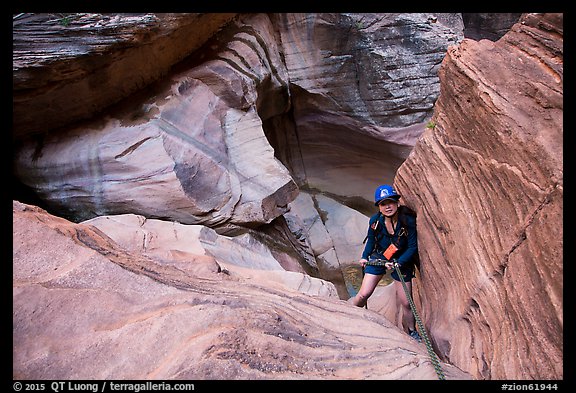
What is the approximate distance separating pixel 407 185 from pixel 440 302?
3.78 ft

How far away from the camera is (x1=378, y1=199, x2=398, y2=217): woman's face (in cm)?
346

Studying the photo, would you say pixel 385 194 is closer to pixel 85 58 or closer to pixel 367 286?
pixel 367 286

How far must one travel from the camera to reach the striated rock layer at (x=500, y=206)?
1886mm

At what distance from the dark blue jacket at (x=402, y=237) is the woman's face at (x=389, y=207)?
143mm

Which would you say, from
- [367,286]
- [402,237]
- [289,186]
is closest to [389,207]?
[402,237]

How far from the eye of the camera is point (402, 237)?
11.9 ft

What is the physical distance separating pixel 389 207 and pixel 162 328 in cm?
223

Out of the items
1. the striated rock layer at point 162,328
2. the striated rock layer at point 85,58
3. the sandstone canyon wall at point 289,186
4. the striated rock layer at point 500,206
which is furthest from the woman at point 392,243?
the striated rock layer at point 85,58

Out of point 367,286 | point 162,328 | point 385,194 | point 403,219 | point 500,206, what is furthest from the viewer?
point 367,286

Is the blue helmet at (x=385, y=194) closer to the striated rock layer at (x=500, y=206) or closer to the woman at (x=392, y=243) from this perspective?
the woman at (x=392, y=243)

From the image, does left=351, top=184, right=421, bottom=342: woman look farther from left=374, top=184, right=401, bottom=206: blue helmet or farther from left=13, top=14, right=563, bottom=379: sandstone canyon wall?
left=13, top=14, right=563, bottom=379: sandstone canyon wall

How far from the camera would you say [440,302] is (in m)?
3.12

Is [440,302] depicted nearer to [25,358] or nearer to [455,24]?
[25,358]

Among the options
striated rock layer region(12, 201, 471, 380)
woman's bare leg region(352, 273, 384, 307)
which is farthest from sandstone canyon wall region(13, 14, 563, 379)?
woman's bare leg region(352, 273, 384, 307)
